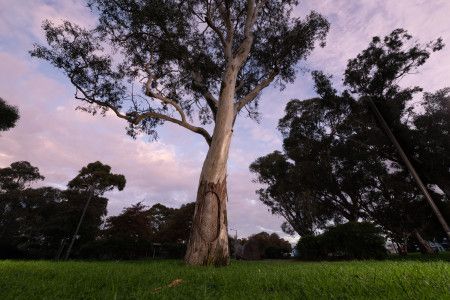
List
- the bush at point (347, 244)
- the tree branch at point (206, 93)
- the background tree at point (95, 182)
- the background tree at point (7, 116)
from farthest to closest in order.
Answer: the background tree at point (95, 182) → the background tree at point (7, 116) → the bush at point (347, 244) → the tree branch at point (206, 93)

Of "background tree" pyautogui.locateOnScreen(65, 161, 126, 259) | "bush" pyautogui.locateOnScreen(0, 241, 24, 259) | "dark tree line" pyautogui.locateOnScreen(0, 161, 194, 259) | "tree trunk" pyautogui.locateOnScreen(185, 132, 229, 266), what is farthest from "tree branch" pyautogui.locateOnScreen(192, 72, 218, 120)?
"background tree" pyautogui.locateOnScreen(65, 161, 126, 259)

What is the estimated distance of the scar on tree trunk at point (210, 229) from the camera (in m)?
7.50

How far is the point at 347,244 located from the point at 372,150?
9331 millimetres

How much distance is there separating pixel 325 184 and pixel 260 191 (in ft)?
36.8

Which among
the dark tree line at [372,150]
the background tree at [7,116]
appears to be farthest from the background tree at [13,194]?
the dark tree line at [372,150]

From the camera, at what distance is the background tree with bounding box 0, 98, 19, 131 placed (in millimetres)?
19078

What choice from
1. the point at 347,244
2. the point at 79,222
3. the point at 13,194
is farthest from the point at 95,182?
the point at 347,244

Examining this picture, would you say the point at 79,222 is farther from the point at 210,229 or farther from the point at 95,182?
the point at 210,229

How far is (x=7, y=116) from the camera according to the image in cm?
1933

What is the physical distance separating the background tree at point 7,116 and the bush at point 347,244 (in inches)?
845

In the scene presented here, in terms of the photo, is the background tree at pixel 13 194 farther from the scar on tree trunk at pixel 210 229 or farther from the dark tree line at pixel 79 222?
the scar on tree trunk at pixel 210 229

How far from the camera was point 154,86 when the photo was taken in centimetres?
1309

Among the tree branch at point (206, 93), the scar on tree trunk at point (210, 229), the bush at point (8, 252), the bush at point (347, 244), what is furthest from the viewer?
the bush at point (8, 252)

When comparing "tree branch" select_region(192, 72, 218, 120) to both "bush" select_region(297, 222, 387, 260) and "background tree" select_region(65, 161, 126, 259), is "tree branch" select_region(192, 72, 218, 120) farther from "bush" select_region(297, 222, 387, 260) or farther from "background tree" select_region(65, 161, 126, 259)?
"background tree" select_region(65, 161, 126, 259)
